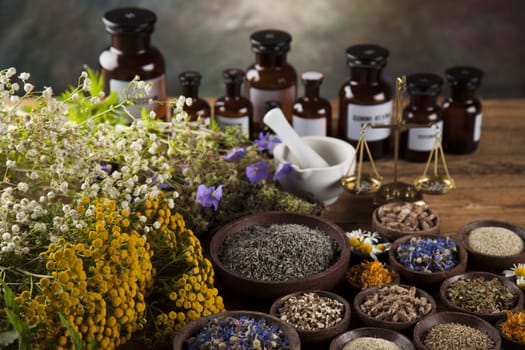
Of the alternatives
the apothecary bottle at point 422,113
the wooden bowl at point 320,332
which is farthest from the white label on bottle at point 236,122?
the wooden bowl at point 320,332

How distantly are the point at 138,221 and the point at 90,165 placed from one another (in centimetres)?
21

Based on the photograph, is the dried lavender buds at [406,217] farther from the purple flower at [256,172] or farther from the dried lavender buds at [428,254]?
the purple flower at [256,172]

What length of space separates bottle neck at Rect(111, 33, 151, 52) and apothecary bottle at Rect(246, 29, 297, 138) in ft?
1.04

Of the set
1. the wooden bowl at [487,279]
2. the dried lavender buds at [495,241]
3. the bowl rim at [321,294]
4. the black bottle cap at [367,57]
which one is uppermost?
the black bottle cap at [367,57]

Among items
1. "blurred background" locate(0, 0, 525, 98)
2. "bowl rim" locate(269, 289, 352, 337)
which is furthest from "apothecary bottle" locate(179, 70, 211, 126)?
"blurred background" locate(0, 0, 525, 98)

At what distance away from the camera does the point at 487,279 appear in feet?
6.56

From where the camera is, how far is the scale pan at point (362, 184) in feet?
7.73

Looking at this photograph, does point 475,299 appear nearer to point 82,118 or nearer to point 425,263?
point 425,263

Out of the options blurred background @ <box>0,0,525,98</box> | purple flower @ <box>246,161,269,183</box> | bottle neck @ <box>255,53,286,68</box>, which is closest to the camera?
purple flower @ <box>246,161,269,183</box>

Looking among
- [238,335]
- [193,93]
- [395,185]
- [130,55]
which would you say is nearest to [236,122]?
[193,93]

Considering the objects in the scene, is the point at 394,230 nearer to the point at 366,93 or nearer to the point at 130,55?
the point at 366,93

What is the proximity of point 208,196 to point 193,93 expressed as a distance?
0.57 metres

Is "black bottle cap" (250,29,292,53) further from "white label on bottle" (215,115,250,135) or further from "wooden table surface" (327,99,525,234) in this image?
"wooden table surface" (327,99,525,234)

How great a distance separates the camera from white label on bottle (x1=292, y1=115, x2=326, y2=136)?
263 cm
